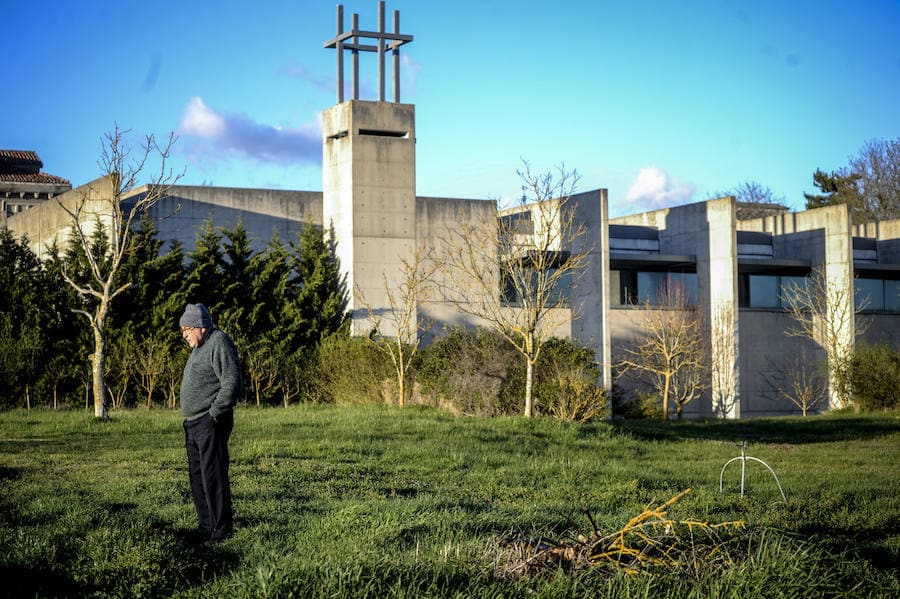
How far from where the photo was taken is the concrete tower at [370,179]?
3048 centimetres

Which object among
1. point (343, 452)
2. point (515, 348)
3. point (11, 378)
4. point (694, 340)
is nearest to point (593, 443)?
point (343, 452)

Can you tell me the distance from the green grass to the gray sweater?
1.03 meters

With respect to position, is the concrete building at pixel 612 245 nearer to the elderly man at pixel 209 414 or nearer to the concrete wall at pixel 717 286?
the concrete wall at pixel 717 286

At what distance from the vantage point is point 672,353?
119 ft

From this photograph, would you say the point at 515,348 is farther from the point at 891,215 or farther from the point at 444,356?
the point at 891,215

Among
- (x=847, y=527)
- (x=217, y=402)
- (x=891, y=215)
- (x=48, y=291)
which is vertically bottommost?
(x=847, y=527)

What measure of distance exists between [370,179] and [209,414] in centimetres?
2349

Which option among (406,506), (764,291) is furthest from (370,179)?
(406,506)

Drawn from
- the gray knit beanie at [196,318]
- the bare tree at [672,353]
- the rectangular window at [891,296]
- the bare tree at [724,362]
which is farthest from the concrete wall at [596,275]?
the gray knit beanie at [196,318]

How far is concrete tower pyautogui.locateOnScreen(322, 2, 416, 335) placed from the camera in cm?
3048

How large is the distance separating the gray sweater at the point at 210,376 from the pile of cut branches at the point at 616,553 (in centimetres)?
261

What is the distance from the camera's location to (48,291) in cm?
2588

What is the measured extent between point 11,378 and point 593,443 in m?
15.4

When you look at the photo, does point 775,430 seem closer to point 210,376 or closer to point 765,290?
point 210,376
